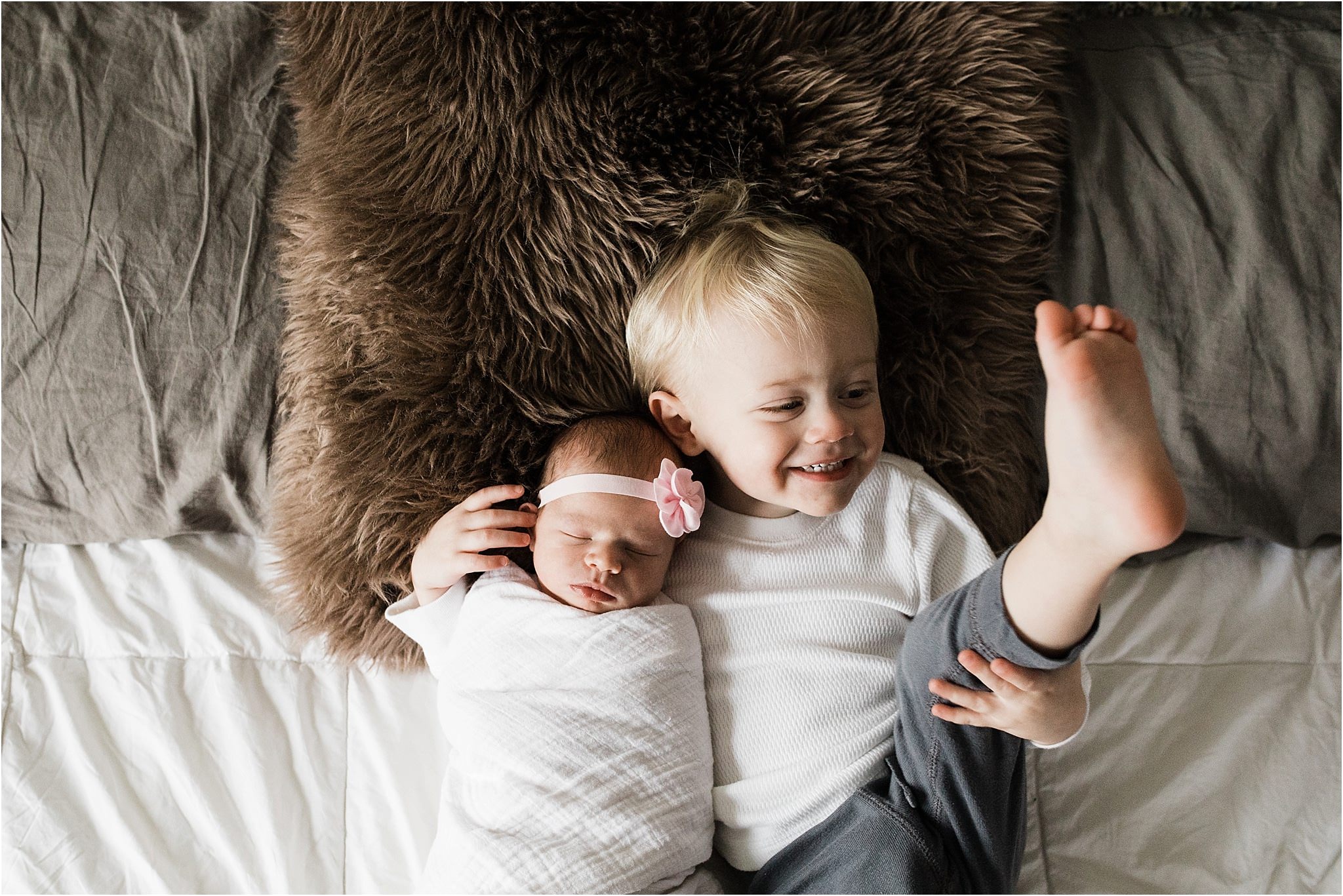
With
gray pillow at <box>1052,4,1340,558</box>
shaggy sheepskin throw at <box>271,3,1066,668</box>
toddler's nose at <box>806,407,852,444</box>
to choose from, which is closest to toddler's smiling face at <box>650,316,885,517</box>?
toddler's nose at <box>806,407,852,444</box>

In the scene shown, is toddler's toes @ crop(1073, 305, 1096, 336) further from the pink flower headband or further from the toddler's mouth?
the pink flower headband

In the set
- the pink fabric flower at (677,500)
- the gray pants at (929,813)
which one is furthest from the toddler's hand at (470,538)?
the gray pants at (929,813)

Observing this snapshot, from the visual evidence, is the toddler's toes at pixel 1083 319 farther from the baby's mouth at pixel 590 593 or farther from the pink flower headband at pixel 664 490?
the baby's mouth at pixel 590 593

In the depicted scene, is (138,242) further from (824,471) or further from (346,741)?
(824,471)

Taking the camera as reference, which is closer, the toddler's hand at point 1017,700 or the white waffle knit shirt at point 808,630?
the toddler's hand at point 1017,700

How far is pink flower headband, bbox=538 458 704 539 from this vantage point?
110cm

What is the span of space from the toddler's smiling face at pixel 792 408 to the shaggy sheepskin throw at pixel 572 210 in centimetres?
12

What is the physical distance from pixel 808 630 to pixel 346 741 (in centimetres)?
59

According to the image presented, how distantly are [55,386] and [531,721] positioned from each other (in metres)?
0.73

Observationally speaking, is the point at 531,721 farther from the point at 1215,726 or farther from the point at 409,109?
the point at 1215,726

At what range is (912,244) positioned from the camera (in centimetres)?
121

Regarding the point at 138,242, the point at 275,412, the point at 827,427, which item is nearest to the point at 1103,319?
the point at 827,427

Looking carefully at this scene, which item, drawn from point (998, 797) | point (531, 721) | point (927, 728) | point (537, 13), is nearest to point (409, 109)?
point (537, 13)

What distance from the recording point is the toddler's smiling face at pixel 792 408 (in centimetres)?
109
